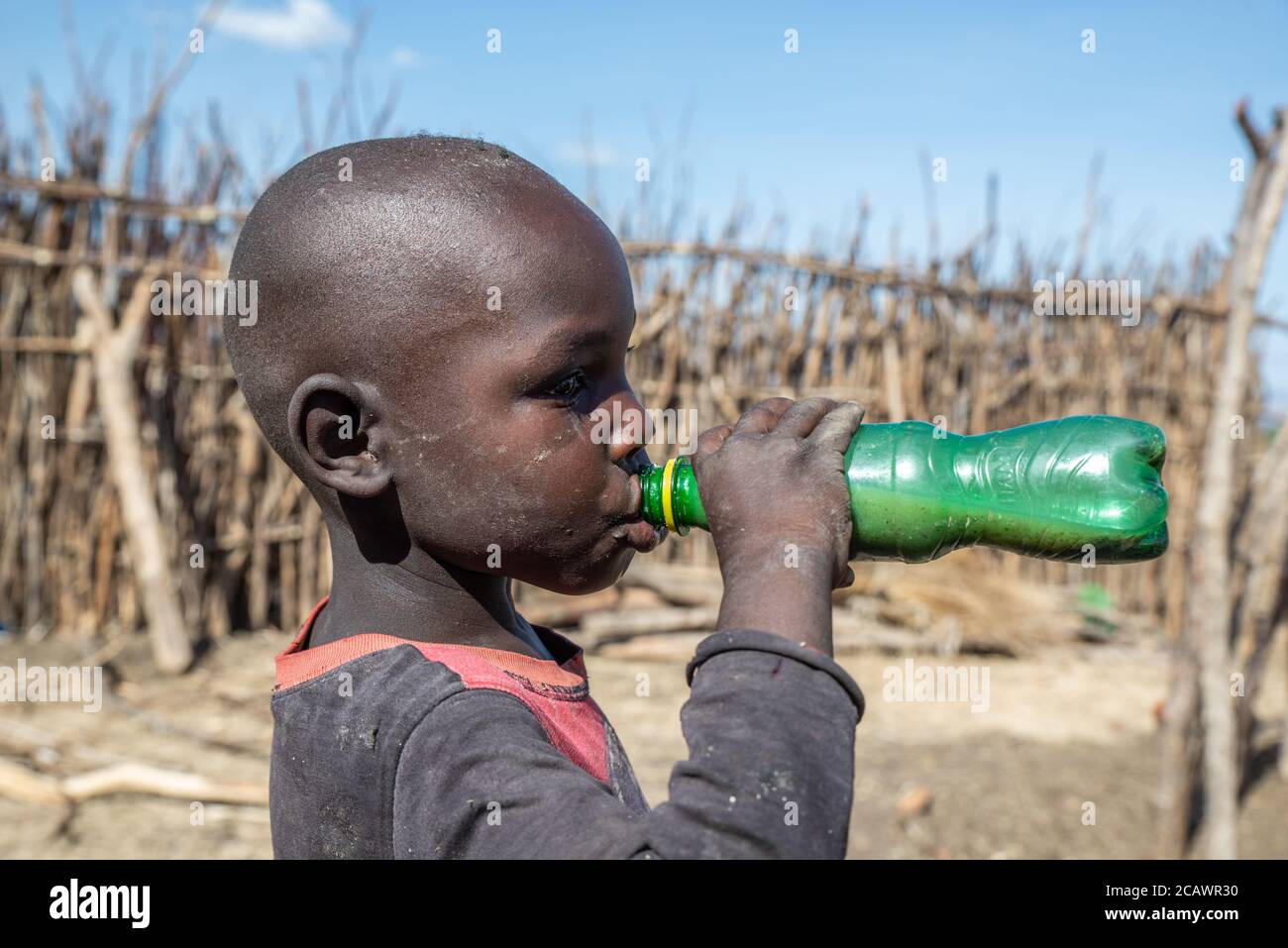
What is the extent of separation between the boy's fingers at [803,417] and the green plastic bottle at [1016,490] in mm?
57

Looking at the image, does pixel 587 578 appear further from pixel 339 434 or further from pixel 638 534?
pixel 339 434

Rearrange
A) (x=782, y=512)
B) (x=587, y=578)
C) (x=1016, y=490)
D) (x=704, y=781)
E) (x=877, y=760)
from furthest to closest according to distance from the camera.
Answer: (x=877, y=760) < (x=587, y=578) < (x=1016, y=490) < (x=782, y=512) < (x=704, y=781)

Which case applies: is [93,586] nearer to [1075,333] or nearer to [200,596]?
[200,596]

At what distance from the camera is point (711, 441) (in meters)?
1.26

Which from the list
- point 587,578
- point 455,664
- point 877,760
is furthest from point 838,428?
point 877,760

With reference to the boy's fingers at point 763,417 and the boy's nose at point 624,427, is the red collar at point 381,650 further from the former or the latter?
the boy's fingers at point 763,417

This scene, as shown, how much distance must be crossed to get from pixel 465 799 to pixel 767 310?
7514 millimetres

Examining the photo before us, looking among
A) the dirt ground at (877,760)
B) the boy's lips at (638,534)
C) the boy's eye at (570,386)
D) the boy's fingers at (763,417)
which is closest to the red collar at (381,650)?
the boy's lips at (638,534)

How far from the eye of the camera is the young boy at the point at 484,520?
1.08 meters

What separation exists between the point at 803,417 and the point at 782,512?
5.0 inches

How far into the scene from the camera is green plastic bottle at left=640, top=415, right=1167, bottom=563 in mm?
1262

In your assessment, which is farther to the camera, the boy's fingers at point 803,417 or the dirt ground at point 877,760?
the dirt ground at point 877,760
